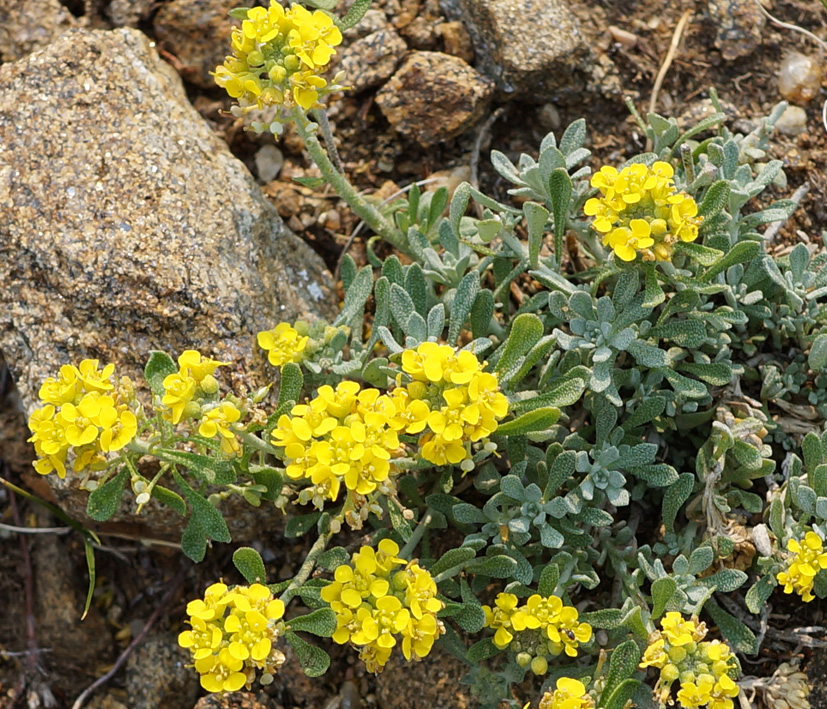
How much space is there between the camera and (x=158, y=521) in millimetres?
3752

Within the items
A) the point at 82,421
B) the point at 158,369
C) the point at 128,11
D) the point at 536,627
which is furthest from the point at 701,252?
the point at 128,11

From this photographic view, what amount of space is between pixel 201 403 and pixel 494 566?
1.22m

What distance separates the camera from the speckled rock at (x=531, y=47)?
4.17 meters

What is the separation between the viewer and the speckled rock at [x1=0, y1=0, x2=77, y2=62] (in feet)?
14.2

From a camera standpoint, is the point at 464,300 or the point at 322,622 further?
the point at 464,300

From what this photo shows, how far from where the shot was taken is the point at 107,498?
3086 mm

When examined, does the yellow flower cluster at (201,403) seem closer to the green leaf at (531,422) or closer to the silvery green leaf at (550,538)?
the green leaf at (531,422)

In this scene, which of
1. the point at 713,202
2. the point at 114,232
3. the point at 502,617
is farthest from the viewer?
the point at 114,232

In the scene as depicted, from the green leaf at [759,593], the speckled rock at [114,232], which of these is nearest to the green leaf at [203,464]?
the speckled rock at [114,232]

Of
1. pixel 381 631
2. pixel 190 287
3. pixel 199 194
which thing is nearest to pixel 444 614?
pixel 381 631

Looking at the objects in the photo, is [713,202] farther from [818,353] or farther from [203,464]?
[203,464]

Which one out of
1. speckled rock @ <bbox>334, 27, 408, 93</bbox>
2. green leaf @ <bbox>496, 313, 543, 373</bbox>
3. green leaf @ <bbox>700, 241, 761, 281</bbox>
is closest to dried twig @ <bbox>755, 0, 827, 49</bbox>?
green leaf @ <bbox>700, 241, 761, 281</bbox>

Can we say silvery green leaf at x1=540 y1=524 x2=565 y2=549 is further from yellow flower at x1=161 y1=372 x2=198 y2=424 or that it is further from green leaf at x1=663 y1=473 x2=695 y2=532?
yellow flower at x1=161 y1=372 x2=198 y2=424

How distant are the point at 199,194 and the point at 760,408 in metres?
2.51
